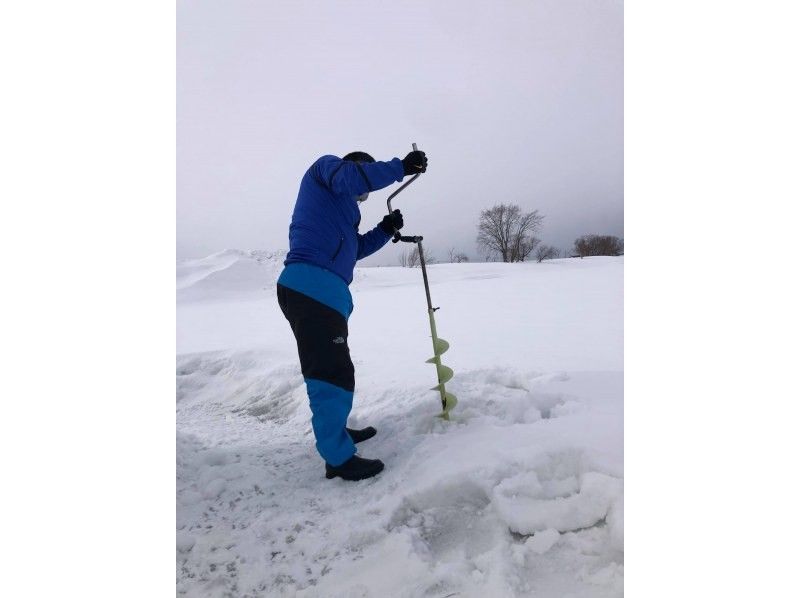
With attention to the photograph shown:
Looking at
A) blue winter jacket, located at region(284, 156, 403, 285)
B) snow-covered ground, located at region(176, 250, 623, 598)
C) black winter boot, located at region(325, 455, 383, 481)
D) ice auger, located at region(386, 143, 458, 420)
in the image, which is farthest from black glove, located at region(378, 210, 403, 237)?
black winter boot, located at region(325, 455, 383, 481)

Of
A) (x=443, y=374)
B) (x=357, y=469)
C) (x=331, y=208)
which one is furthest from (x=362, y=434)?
(x=331, y=208)

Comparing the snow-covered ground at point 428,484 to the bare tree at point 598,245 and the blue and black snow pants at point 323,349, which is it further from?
the blue and black snow pants at point 323,349

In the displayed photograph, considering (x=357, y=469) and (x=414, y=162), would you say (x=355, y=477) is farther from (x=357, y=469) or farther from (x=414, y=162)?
(x=414, y=162)

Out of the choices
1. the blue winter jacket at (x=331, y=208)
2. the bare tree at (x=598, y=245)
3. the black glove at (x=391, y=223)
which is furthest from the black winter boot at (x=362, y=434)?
the bare tree at (x=598, y=245)
